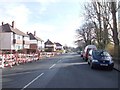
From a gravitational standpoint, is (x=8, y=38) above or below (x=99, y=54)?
above

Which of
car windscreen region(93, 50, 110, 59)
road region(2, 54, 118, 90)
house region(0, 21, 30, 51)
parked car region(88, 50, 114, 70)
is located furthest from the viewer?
house region(0, 21, 30, 51)

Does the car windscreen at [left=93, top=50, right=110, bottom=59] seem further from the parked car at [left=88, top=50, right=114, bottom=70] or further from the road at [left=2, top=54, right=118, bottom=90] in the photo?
the road at [left=2, top=54, right=118, bottom=90]

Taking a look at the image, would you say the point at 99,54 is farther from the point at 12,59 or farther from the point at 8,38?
the point at 8,38

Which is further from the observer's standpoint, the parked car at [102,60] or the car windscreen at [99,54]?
the car windscreen at [99,54]

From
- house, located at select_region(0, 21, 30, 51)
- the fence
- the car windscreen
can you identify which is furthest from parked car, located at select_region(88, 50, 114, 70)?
house, located at select_region(0, 21, 30, 51)

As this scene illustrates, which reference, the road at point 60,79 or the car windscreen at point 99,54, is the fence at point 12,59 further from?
the car windscreen at point 99,54


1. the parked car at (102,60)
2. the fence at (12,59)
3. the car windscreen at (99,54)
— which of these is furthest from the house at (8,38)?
the parked car at (102,60)

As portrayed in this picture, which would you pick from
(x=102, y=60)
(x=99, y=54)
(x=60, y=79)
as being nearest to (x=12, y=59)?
(x=99, y=54)

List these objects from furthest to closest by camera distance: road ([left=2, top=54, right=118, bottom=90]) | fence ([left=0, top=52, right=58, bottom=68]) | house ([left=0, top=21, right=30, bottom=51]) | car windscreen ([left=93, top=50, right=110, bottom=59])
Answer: house ([left=0, top=21, right=30, bottom=51])
fence ([left=0, top=52, right=58, bottom=68])
car windscreen ([left=93, top=50, right=110, bottom=59])
road ([left=2, top=54, right=118, bottom=90])

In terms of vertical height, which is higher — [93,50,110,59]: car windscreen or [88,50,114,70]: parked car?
[93,50,110,59]: car windscreen

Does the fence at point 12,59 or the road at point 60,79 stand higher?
the fence at point 12,59

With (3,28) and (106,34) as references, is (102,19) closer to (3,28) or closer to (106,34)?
(106,34)

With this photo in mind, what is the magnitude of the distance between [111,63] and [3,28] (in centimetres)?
6783

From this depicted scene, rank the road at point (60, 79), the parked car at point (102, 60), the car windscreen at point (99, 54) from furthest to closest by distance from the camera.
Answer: the car windscreen at point (99, 54)
the parked car at point (102, 60)
the road at point (60, 79)
